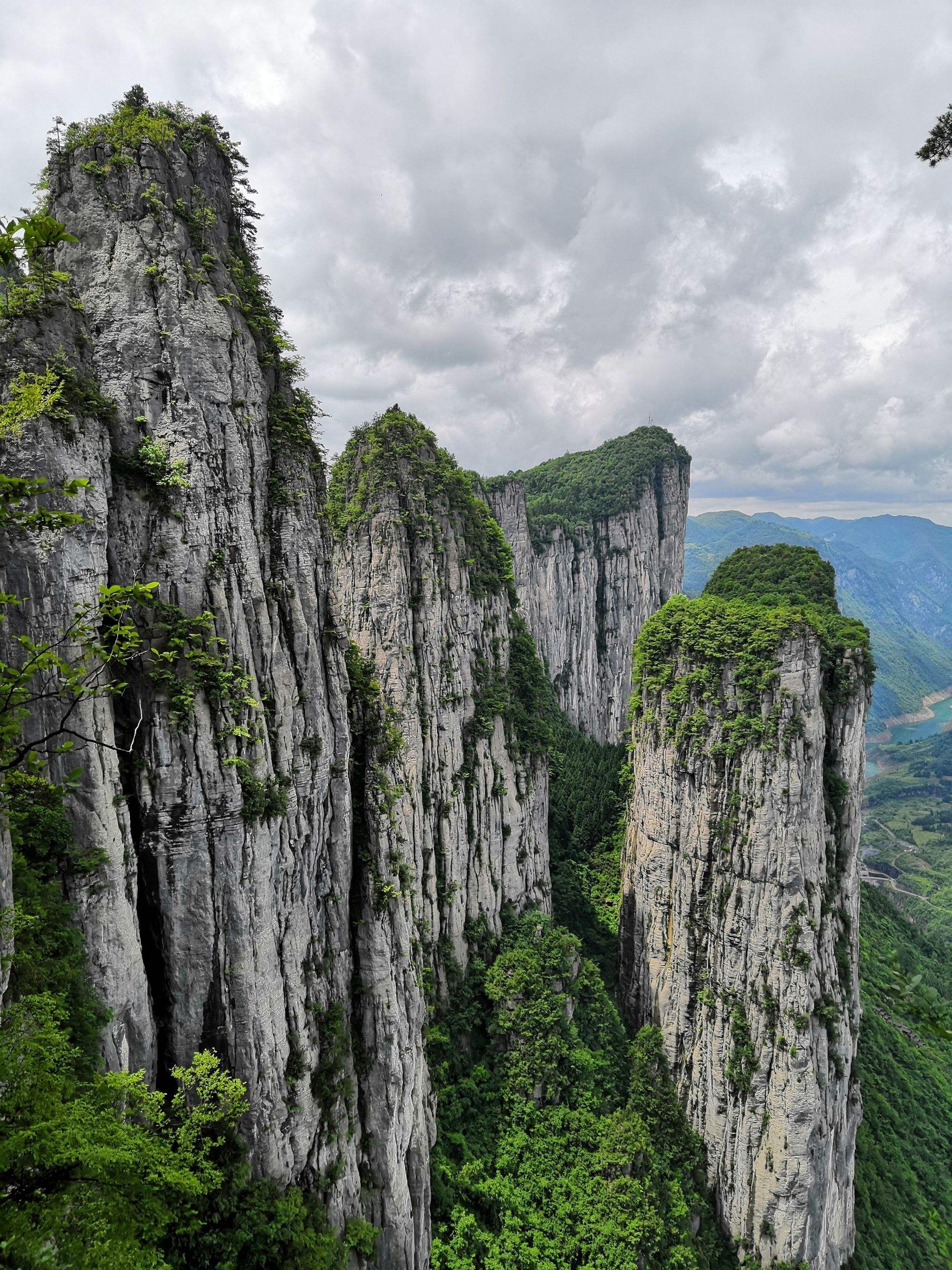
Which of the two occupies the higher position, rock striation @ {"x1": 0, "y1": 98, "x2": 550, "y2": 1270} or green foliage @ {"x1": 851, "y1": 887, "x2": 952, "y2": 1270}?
rock striation @ {"x1": 0, "y1": 98, "x2": 550, "y2": 1270}

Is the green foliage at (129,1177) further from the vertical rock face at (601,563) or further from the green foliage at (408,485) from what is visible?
the vertical rock face at (601,563)

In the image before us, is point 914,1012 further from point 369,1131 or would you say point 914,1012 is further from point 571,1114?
point 571,1114

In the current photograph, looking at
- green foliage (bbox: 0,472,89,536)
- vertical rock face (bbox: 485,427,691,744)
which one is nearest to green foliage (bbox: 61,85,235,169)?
green foliage (bbox: 0,472,89,536)

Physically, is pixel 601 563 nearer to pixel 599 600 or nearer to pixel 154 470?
pixel 599 600

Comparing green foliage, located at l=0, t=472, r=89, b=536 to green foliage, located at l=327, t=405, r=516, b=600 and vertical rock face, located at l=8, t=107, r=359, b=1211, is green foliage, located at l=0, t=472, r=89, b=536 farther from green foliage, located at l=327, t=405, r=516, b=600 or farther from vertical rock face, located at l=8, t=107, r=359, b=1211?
green foliage, located at l=327, t=405, r=516, b=600

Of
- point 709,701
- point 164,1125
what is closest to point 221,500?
point 164,1125

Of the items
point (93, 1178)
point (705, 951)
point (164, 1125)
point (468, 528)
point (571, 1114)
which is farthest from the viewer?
point (468, 528)
